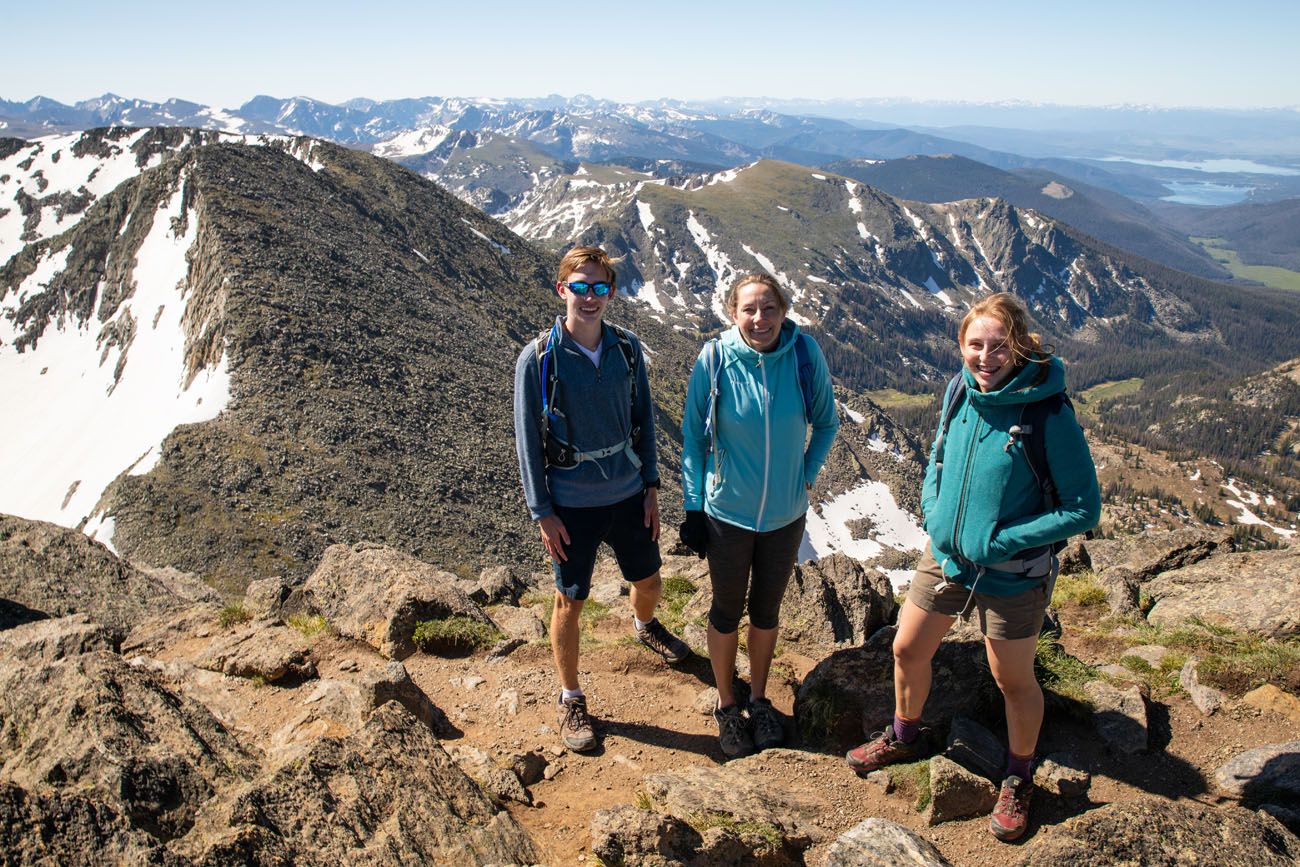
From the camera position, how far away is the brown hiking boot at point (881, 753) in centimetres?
788

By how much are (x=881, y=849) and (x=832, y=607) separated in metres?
6.04

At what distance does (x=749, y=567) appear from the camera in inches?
329

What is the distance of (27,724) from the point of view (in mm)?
6562

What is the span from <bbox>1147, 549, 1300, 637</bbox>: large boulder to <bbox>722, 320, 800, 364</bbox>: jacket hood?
30.9ft

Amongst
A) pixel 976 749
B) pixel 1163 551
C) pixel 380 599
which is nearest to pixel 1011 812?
pixel 976 749

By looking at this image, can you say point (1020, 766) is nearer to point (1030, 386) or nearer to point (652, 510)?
point (1030, 386)

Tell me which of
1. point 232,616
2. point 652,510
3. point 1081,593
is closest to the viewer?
point 652,510

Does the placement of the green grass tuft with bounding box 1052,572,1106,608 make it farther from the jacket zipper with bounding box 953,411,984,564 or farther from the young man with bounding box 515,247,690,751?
the young man with bounding box 515,247,690,751

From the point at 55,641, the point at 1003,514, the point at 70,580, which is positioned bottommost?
the point at 70,580

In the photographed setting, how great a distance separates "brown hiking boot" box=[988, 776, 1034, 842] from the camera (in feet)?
22.4

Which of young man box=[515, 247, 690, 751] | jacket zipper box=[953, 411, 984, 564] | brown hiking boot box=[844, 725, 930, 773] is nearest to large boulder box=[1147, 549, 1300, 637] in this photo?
brown hiking boot box=[844, 725, 930, 773]

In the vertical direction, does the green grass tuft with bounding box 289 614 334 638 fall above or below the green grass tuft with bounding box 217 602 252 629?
below

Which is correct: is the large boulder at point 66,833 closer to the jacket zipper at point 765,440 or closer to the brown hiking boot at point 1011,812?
the jacket zipper at point 765,440

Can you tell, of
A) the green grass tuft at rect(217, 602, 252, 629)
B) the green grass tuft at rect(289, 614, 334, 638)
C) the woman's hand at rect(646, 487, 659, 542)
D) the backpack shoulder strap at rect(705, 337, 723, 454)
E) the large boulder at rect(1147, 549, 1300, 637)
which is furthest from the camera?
the green grass tuft at rect(217, 602, 252, 629)
